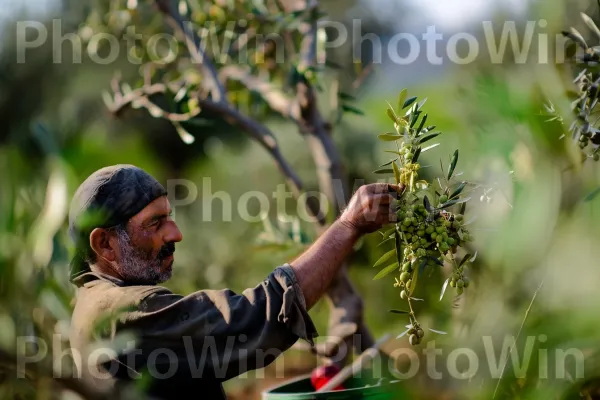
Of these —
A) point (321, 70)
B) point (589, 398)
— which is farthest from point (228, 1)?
point (589, 398)

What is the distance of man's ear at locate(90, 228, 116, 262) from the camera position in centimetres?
182

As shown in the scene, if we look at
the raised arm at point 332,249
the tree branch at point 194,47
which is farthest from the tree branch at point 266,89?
the raised arm at point 332,249

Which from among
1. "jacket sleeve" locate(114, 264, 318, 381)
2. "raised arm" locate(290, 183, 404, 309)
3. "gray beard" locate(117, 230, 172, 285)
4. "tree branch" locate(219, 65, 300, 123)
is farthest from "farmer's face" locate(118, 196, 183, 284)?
"tree branch" locate(219, 65, 300, 123)

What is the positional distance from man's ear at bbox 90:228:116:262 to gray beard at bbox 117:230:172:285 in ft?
0.09

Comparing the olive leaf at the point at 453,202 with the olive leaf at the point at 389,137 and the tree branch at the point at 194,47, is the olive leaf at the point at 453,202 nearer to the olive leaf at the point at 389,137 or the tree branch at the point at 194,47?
the olive leaf at the point at 389,137

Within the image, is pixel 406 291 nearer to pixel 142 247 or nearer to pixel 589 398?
pixel 589 398

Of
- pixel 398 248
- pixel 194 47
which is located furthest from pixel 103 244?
pixel 194 47

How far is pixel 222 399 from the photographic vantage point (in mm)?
1754

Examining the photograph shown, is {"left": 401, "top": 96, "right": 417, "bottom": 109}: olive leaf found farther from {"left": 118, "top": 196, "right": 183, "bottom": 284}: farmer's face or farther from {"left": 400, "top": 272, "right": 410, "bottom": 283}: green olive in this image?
{"left": 118, "top": 196, "right": 183, "bottom": 284}: farmer's face

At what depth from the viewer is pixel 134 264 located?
5.91 ft

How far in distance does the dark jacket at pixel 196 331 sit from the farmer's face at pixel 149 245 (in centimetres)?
10

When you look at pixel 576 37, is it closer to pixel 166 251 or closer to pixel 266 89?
pixel 166 251

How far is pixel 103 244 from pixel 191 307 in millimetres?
340

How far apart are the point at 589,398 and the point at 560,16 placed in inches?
26.4
